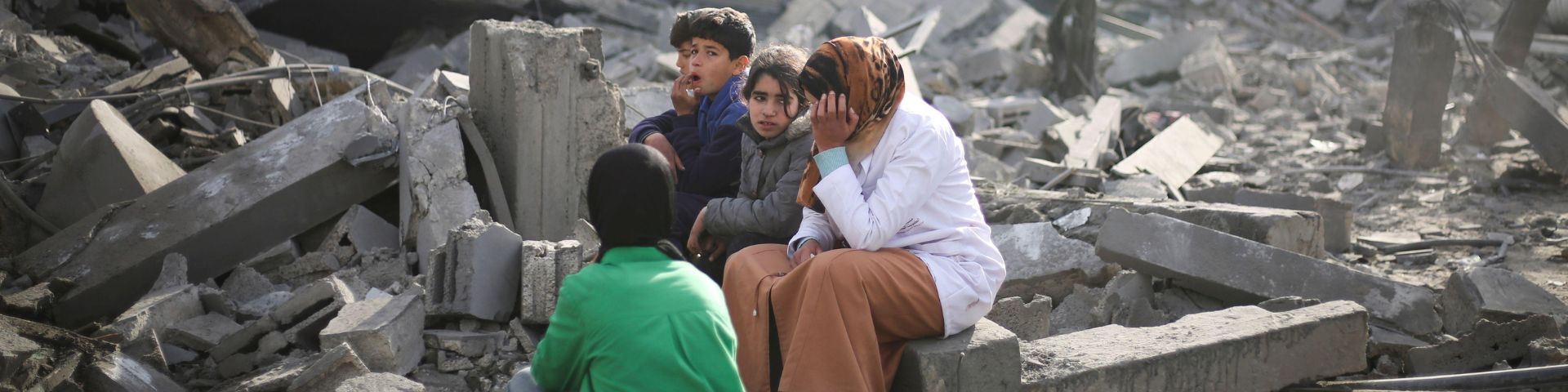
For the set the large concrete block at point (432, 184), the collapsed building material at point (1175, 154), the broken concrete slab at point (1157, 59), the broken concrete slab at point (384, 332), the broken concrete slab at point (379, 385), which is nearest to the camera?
the broken concrete slab at point (379, 385)

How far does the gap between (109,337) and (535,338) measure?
1528 mm

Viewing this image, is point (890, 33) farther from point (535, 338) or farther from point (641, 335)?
point (641, 335)

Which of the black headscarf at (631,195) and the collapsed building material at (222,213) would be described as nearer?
the black headscarf at (631,195)

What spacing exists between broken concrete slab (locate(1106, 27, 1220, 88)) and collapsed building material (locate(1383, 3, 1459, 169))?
16.2 feet

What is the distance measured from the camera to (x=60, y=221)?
511 cm

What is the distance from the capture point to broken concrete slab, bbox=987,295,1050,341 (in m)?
4.05

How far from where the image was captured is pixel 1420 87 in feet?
26.6

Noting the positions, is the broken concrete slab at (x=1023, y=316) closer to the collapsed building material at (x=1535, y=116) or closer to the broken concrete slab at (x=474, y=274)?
the broken concrete slab at (x=474, y=274)

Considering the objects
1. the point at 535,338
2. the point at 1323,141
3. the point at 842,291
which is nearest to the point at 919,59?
the point at 1323,141

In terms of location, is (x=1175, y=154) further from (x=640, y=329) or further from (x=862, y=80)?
(x=640, y=329)

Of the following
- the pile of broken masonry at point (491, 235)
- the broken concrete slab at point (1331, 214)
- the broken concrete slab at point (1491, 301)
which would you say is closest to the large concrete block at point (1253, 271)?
the pile of broken masonry at point (491, 235)

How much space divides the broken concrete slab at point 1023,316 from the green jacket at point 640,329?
1895 mm

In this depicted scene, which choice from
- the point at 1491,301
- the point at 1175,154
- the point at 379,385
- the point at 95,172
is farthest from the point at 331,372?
the point at 1175,154

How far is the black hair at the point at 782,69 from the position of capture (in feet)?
11.2
